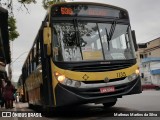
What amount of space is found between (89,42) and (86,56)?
459 millimetres

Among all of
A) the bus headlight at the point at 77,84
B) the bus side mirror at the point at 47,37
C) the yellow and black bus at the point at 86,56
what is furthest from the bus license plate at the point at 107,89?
the bus side mirror at the point at 47,37

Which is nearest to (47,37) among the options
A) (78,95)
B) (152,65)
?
(78,95)

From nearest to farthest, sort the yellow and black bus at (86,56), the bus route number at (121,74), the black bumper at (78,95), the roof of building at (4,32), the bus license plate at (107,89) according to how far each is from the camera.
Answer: the black bumper at (78,95)
the yellow and black bus at (86,56)
the bus license plate at (107,89)
the bus route number at (121,74)
the roof of building at (4,32)

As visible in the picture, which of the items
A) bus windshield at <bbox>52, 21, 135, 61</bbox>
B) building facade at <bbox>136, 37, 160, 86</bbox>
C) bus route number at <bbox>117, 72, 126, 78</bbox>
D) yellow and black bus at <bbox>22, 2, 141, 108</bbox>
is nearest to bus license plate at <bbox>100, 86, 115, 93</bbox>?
yellow and black bus at <bbox>22, 2, 141, 108</bbox>

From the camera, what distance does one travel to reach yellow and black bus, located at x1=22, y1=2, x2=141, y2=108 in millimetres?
10125

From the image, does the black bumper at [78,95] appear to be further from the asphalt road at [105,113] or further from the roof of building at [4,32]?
the roof of building at [4,32]

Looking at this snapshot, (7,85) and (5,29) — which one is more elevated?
(5,29)

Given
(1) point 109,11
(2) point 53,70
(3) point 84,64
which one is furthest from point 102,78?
(1) point 109,11

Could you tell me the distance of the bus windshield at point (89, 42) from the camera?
10.4 m

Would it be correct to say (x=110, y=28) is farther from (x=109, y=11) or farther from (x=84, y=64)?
(x=84, y=64)

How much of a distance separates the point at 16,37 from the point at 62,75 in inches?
489

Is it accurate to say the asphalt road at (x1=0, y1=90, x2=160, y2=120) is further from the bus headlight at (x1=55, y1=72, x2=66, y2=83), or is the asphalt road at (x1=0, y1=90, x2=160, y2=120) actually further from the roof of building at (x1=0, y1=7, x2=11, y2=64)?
the roof of building at (x1=0, y1=7, x2=11, y2=64)

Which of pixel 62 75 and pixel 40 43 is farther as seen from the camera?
pixel 40 43

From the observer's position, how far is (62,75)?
33.3 feet
